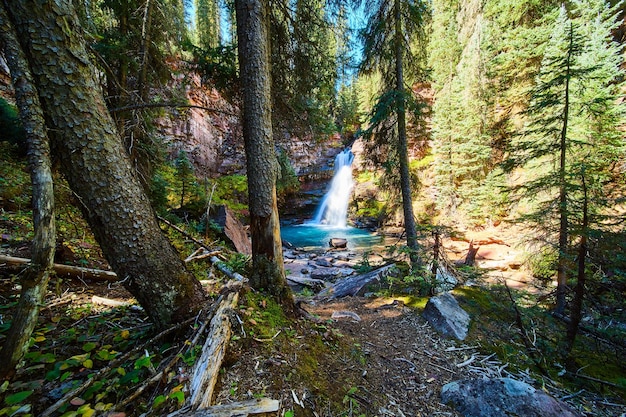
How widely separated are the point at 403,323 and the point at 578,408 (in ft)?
6.50

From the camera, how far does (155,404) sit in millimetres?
1377

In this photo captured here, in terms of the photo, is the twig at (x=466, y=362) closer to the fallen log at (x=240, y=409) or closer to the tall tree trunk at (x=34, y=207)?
the fallen log at (x=240, y=409)

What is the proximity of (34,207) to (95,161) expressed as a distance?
46cm

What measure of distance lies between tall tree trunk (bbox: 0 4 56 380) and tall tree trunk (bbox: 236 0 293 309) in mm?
1727

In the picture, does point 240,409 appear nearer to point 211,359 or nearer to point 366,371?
point 211,359

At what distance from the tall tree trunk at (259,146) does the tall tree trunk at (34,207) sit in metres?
1.73

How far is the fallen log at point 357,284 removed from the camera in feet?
20.2

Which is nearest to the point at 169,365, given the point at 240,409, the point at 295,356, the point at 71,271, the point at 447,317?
the point at 240,409

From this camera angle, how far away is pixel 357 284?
20.7ft

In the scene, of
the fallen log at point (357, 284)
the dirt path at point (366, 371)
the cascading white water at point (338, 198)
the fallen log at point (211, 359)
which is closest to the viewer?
the fallen log at point (211, 359)

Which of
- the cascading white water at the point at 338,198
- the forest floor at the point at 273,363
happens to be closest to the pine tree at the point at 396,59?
the forest floor at the point at 273,363

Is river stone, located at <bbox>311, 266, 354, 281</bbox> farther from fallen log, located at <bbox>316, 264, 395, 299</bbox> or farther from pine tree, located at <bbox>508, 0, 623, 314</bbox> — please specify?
pine tree, located at <bbox>508, 0, 623, 314</bbox>

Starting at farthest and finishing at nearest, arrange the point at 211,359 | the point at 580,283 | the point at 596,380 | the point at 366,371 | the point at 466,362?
the point at 580,283
the point at 466,362
the point at 596,380
the point at 366,371
the point at 211,359

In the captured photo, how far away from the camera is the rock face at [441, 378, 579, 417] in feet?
6.94
